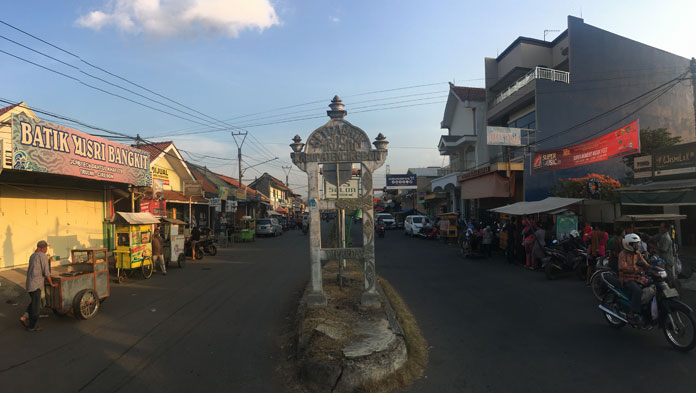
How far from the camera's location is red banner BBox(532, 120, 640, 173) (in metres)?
13.5

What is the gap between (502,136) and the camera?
20.9 metres

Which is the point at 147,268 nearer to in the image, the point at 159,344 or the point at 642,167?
the point at 159,344

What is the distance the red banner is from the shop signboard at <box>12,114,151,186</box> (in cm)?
1764

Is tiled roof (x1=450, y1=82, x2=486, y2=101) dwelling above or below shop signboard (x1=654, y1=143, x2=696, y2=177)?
above

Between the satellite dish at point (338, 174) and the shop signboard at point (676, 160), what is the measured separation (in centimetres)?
1390

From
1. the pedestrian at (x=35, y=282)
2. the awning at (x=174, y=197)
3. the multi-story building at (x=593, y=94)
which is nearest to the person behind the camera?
the pedestrian at (x=35, y=282)

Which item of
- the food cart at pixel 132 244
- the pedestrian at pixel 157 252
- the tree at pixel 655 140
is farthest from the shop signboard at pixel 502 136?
the food cart at pixel 132 244

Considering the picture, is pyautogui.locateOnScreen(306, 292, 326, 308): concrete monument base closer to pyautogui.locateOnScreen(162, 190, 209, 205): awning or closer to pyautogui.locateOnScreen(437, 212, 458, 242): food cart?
pyautogui.locateOnScreen(162, 190, 209, 205): awning

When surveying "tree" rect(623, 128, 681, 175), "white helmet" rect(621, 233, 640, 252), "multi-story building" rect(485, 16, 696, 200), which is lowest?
"white helmet" rect(621, 233, 640, 252)

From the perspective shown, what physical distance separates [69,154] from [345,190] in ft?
33.6

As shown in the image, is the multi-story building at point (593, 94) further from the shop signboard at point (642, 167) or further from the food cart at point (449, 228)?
the food cart at point (449, 228)

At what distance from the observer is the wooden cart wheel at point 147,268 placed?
1229 centimetres

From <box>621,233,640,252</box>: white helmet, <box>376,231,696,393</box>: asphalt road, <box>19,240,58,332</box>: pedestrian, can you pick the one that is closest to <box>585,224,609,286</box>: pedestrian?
<box>376,231,696,393</box>: asphalt road

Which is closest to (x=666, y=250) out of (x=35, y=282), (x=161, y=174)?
(x=35, y=282)
